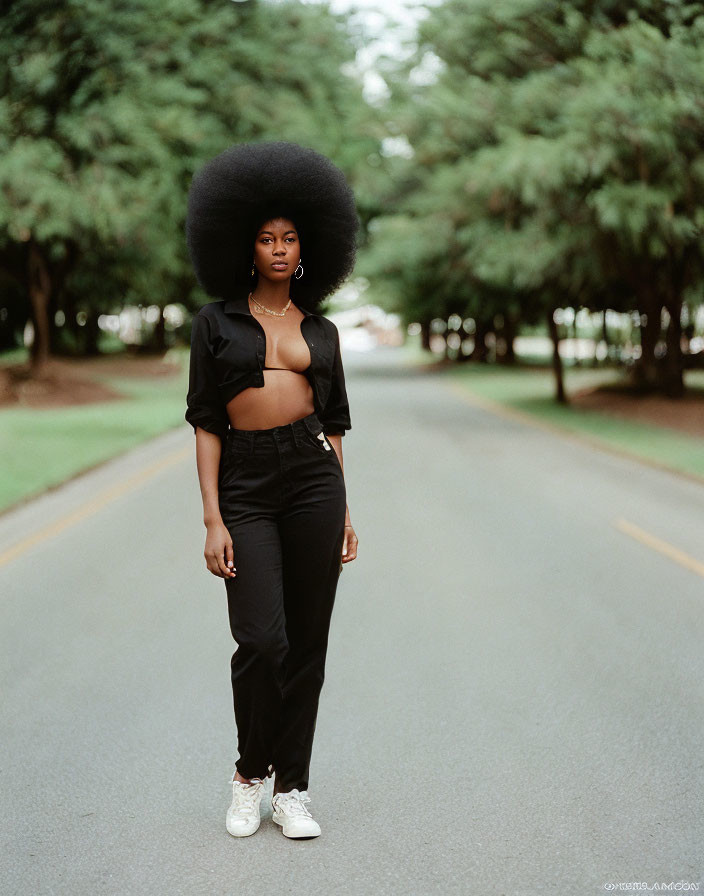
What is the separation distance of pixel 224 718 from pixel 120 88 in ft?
43.8

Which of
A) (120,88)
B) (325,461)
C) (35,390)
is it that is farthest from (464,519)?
(35,390)

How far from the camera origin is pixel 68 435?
56.5ft

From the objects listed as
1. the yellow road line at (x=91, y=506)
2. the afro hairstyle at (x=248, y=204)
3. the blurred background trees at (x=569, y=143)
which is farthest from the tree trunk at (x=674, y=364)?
the afro hairstyle at (x=248, y=204)

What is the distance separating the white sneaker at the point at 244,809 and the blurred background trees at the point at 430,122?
1200 cm

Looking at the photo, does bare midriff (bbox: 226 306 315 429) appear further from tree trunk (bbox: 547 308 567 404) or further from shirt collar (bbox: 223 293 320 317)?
tree trunk (bbox: 547 308 567 404)

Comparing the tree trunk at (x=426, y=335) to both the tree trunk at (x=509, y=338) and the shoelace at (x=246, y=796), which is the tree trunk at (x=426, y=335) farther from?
the shoelace at (x=246, y=796)

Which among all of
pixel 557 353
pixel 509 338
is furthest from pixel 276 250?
pixel 509 338

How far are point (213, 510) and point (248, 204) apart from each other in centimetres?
105

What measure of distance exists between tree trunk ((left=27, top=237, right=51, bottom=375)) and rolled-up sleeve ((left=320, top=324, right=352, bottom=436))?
2224 cm

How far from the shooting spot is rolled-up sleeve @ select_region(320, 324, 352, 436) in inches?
146

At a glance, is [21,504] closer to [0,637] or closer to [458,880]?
[0,637]

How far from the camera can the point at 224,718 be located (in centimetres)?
481

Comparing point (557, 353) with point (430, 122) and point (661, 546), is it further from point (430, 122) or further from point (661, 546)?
point (661, 546)

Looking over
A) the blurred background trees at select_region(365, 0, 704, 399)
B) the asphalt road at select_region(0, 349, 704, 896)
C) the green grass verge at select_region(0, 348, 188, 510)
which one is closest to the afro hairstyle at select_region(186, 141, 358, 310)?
the asphalt road at select_region(0, 349, 704, 896)
